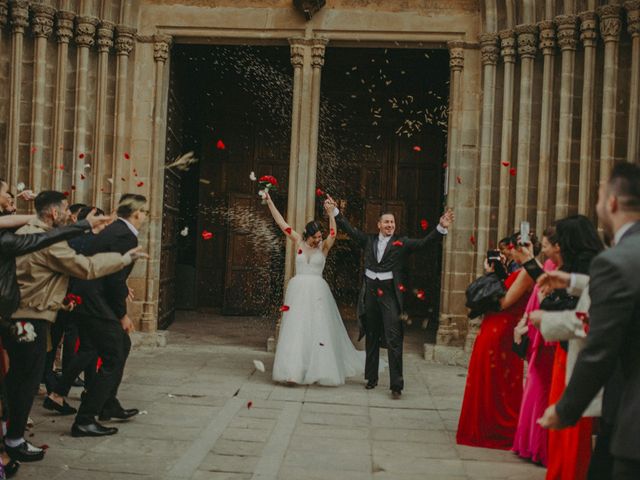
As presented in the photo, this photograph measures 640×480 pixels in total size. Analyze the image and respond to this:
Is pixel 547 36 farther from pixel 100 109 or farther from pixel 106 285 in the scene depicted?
pixel 106 285

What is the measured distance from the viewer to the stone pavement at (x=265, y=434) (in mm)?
5066

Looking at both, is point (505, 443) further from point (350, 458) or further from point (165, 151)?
point (165, 151)

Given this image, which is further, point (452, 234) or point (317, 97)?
point (317, 97)

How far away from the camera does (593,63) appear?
9055mm

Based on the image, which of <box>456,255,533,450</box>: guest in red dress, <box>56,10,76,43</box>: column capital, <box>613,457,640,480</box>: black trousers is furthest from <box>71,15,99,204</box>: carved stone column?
<box>613,457,640,480</box>: black trousers

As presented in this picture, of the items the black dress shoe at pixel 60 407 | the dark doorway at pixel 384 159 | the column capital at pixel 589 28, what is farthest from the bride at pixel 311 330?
the dark doorway at pixel 384 159

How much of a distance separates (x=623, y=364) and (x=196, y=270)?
1148 cm

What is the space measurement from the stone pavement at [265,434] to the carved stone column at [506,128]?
1961 mm

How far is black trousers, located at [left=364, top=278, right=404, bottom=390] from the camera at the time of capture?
24.9 ft

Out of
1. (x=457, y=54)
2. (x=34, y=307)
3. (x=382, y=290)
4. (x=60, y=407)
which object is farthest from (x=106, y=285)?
(x=457, y=54)

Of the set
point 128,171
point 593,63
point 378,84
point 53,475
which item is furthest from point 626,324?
point 378,84

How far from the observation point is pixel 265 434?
5980 mm

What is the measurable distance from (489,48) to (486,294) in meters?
4.83

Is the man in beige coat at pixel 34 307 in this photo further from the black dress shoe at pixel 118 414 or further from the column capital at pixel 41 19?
the column capital at pixel 41 19
